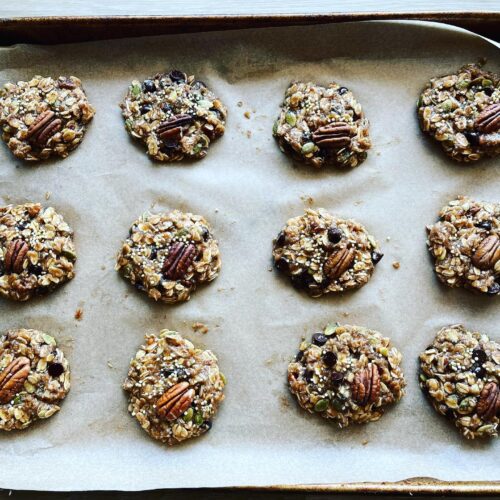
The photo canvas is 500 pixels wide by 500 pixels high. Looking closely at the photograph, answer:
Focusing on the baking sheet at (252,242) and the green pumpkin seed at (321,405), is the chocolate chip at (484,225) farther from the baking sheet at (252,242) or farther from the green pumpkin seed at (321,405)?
the green pumpkin seed at (321,405)

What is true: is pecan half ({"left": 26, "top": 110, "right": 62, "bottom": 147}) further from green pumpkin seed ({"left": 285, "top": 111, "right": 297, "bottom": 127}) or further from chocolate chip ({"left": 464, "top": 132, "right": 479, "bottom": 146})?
chocolate chip ({"left": 464, "top": 132, "right": 479, "bottom": 146})

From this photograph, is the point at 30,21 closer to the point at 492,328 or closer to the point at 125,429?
the point at 125,429

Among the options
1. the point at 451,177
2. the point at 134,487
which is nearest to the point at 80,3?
the point at 451,177

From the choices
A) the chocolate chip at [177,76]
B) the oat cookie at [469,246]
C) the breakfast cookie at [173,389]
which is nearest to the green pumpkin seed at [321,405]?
the breakfast cookie at [173,389]

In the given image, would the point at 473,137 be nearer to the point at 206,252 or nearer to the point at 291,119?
the point at 291,119

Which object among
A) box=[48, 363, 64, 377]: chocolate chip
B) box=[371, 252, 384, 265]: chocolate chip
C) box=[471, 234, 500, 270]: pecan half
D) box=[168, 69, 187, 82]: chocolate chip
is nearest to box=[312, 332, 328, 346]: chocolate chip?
box=[371, 252, 384, 265]: chocolate chip

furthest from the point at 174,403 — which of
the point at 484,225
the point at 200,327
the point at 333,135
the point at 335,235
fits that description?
the point at 484,225
